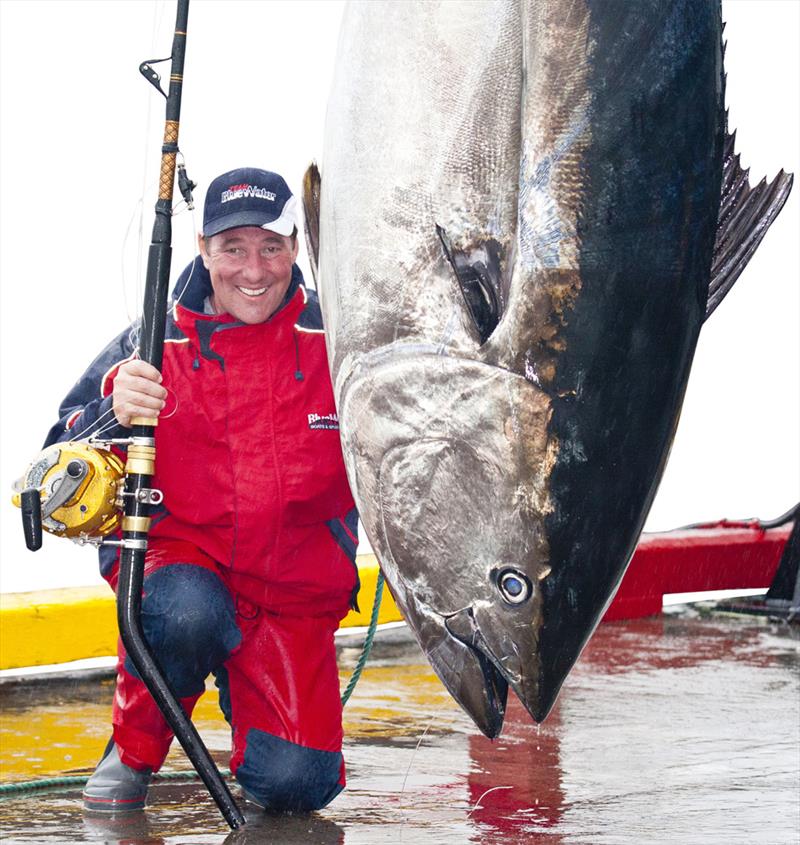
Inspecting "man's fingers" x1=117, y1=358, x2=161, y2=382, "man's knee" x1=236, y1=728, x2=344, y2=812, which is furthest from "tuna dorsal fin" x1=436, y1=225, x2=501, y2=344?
"man's knee" x1=236, y1=728, x2=344, y2=812

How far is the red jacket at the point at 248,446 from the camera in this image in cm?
332

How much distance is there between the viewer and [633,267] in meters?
2.25

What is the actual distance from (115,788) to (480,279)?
5.64 ft

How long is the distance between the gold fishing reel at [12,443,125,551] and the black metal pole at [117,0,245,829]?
2.5 inches

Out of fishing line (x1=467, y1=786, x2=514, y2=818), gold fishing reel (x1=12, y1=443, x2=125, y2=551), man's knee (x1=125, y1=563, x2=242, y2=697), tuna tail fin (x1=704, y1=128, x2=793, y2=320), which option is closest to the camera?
tuna tail fin (x1=704, y1=128, x2=793, y2=320)

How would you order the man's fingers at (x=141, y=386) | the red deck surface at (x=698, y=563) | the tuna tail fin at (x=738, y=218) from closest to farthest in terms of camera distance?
the tuna tail fin at (x=738, y=218) → the man's fingers at (x=141, y=386) → the red deck surface at (x=698, y=563)

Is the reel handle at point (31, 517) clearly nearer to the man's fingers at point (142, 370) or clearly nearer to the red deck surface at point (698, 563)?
the man's fingers at point (142, 370)

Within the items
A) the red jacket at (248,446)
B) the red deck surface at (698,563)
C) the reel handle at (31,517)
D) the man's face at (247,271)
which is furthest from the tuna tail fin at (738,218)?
the red deck surface at (698,563)

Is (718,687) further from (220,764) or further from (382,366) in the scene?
(382,366)

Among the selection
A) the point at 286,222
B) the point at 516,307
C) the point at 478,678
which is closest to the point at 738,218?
the point at 516,307

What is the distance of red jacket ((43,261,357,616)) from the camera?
131 inches

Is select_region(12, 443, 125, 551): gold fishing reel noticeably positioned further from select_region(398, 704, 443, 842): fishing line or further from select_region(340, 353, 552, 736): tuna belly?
select_region(340, 353, 552, 736): tuna belly

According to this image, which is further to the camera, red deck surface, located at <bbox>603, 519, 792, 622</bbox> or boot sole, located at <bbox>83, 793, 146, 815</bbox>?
red deck surface, located at <bbox>603, 519, 792, 622</bbox>

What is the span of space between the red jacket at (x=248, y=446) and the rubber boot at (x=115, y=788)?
1.53 feet
